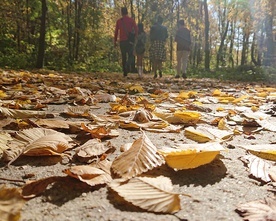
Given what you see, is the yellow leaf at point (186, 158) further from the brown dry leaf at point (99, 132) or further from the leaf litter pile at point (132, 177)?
the brown dry leaf at point (99, 132)

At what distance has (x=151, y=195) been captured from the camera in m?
0.72

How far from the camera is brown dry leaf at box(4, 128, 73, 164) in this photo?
3.59 feet

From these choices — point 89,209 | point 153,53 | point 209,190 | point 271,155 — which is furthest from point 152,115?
point 153,53

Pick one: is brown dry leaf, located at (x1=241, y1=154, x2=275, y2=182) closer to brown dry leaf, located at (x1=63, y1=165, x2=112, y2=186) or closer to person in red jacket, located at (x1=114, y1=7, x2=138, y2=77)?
brown dry leaf, located at (x1=63, y1=165, x2=112, y2=186)

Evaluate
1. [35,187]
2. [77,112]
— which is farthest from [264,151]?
[77,112]

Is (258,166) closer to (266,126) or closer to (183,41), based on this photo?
(266,126)

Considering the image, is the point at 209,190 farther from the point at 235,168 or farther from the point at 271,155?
the point at 271,155

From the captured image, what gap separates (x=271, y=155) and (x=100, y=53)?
20625 millimetres

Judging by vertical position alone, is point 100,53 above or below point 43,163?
above

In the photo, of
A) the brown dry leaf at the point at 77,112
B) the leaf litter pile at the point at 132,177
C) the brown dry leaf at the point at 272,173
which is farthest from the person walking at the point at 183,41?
the brown dry leaf at the point at 272,173

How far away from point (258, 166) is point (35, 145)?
823mm

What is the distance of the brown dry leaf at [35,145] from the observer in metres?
1.09

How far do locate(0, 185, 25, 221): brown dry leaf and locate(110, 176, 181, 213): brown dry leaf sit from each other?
24 cm

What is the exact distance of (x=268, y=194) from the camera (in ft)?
2.81
